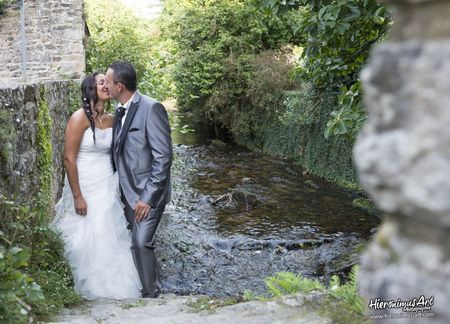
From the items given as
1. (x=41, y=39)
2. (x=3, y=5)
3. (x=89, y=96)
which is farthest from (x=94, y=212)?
(x=3, y=5)

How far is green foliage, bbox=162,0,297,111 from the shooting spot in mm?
20719

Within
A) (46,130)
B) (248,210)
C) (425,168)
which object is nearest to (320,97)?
(248,210)

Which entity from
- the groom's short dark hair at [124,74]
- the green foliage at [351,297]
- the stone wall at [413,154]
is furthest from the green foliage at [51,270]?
the stone wall at [413,154]

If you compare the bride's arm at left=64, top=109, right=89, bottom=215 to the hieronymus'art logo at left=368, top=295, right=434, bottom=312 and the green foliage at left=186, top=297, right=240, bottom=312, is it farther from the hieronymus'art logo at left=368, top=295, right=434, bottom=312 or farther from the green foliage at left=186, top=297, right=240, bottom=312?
the hieronymus'art logo at left=368, top=295, right=434, bottom=312

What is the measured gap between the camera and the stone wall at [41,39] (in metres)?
13.9

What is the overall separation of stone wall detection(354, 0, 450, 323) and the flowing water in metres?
6.40

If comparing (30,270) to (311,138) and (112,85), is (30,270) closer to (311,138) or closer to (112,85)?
(112,85)

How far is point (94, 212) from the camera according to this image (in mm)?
5613

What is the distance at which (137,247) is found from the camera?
541 centimetres

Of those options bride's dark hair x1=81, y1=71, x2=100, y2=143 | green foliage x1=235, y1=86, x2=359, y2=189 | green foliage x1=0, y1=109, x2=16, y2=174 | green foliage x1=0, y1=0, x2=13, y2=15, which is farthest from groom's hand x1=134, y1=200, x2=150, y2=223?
green foliage x1=0, y1=0, x2=13, y2=15

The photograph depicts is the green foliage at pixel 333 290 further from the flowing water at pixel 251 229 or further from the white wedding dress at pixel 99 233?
the flowing water at pixel 251 229

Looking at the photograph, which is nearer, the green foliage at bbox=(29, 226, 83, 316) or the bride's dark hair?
the green foliage at bbox=(29, 226, 83, 316)

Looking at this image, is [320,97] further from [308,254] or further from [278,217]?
[308,254]

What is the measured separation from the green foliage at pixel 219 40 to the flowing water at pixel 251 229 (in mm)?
5294
